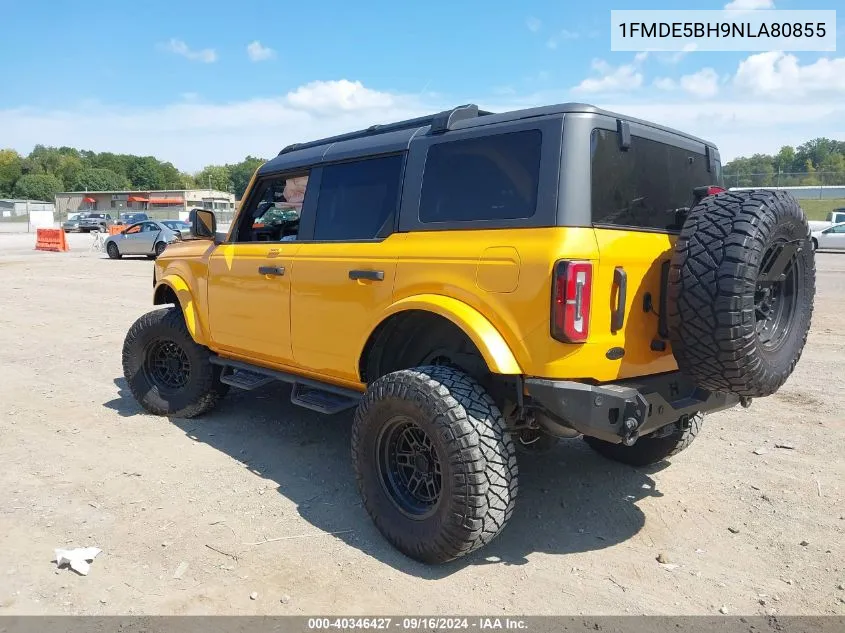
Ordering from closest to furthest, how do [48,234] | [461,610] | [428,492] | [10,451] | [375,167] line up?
[461,610], [428,492], [375,167], [10,451], [48,234]

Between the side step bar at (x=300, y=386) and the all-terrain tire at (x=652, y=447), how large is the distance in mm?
1779

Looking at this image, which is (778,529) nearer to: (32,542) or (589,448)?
(589,448)

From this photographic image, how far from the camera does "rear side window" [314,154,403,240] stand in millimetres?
3721

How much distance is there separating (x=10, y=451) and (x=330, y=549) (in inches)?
109

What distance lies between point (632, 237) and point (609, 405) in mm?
807

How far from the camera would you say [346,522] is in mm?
3582

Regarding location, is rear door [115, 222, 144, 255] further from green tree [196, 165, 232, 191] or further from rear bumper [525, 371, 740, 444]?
green tree [196, 165, 232, 191]

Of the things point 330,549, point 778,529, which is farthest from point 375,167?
point 778,529

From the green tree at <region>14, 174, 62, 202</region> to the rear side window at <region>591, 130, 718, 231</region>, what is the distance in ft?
431

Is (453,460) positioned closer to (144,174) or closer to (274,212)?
(274,212)

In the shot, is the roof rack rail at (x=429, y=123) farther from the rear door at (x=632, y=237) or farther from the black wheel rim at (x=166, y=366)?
the black wheel rim at (x=166, y=366)

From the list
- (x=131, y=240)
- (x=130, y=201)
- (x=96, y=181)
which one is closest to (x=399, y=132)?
(x=131, y=240)

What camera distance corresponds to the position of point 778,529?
3463 mm

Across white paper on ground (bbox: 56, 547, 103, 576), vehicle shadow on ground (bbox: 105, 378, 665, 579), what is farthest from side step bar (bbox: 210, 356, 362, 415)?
white paper on ground (bbox: 56, 547, 103, 576)
